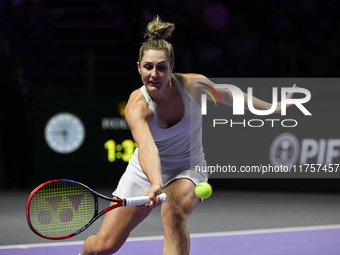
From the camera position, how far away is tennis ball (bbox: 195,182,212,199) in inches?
127

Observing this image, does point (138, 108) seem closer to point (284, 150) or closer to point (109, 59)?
point (284, 150)

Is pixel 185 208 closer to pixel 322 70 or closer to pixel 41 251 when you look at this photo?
pixel 41 251

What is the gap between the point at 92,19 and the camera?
10844 mm

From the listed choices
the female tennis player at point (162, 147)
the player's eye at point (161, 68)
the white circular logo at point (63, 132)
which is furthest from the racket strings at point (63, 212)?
the white circular logo at point (63, 132)

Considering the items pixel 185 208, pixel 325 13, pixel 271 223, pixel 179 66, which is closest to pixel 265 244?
pixel 271 223


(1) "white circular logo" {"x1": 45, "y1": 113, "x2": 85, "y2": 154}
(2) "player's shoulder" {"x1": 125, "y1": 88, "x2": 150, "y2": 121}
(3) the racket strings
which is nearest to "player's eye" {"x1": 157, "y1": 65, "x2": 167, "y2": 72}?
(2) "player's shoulder" {"x1": 125, "y1": 88, "x2": 150, "y2": 121}

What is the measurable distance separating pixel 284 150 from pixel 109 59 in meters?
4.04

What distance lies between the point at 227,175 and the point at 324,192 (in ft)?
4.49

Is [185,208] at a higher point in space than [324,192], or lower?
higher

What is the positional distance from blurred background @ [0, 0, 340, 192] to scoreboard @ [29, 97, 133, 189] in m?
0.01

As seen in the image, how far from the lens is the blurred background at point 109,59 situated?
7684 millimetres

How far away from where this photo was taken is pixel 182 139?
140 inches

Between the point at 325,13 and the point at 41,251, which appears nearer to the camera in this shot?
the point at 41,251

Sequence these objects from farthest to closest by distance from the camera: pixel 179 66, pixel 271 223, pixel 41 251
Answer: pixel 179 66 < pixel 271 223 < pixel 41 251
